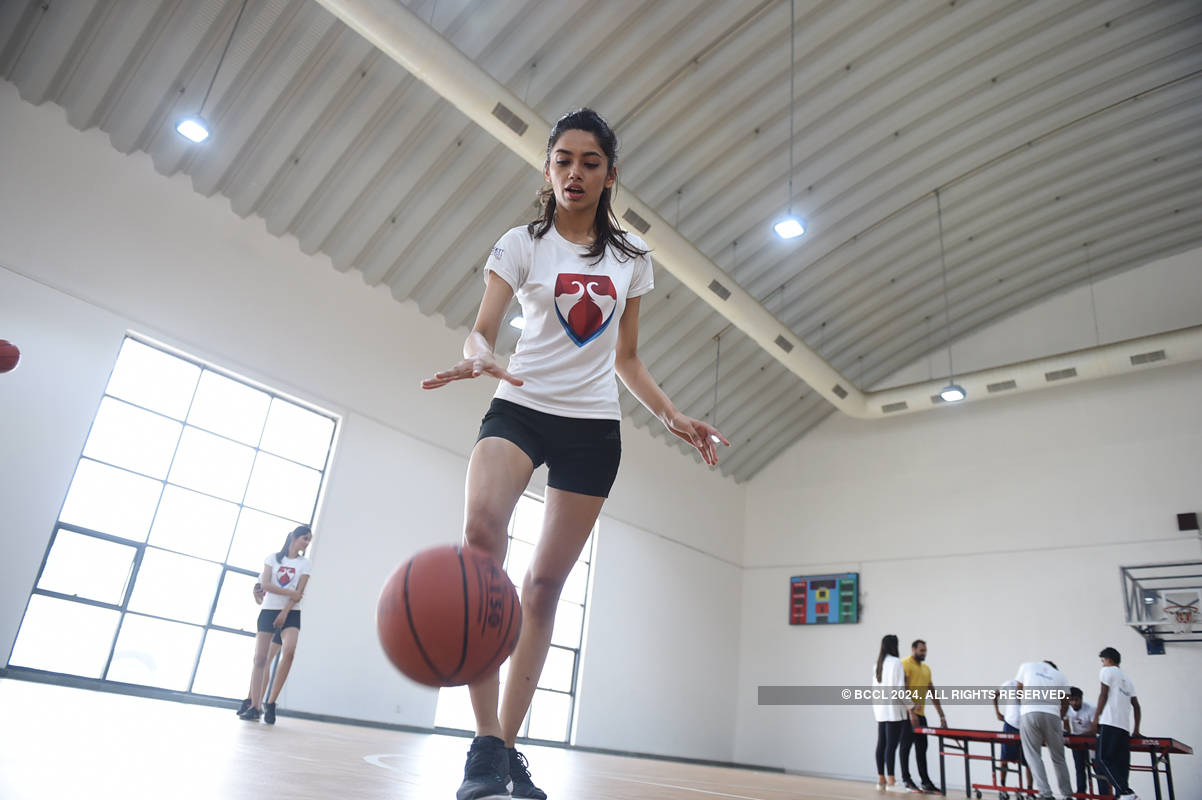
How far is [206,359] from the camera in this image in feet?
26.3

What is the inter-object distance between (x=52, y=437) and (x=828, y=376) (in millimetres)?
9016

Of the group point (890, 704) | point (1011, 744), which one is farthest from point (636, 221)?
point (1011, 744)

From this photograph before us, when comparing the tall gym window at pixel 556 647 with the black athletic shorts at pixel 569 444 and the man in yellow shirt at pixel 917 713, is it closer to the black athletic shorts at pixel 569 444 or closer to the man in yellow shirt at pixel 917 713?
the man in yellow shirt at pixel 917 713

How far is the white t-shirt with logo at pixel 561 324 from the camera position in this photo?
1.97 m

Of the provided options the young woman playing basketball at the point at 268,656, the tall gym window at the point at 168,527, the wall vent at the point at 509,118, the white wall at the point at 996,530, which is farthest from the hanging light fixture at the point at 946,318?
the young woman playing basketball at the point at 268,656

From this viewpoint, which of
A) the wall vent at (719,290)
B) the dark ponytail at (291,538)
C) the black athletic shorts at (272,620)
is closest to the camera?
the black athletic shorts at (272,620)

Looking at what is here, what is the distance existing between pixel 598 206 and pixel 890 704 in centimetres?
724

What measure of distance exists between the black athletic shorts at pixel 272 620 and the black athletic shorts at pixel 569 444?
4791mm

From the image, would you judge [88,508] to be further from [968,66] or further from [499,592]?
[968,66]

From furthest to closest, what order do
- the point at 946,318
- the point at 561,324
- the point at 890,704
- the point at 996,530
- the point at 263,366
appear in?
the point at 946,318 → the point at 996,530 → the point at 263,366 → the point at 890,704 → the point at 561,324

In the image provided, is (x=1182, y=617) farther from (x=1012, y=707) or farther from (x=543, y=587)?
(x=543, y=587)

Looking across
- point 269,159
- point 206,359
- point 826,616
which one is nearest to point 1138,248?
point 826,616

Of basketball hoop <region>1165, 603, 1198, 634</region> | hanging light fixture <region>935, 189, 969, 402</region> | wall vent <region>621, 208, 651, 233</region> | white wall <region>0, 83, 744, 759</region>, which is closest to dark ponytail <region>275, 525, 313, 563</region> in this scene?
white wall <region>0, 83, 744, 759</region>

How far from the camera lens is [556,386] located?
77.4 inches
